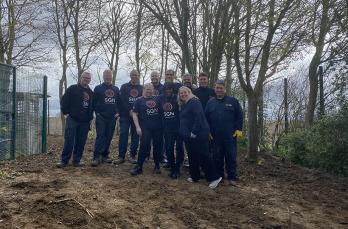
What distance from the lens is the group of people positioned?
7766 millimetres

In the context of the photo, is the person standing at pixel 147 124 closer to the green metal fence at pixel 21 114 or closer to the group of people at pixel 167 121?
the group of people at pixel 167 121

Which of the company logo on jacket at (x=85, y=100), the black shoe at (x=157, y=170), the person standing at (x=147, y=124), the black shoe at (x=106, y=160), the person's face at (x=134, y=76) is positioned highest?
the person's face at (x=134, y=76)

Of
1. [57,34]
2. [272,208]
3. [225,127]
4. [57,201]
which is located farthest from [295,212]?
[57,34]

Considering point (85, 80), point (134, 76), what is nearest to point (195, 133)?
point (134, 76)

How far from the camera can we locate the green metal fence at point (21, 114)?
375 inches

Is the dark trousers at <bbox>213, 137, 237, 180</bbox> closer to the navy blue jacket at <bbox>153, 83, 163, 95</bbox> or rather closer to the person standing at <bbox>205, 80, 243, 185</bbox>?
the person standing at <bbox>205, 80, 243, 185</bbox>

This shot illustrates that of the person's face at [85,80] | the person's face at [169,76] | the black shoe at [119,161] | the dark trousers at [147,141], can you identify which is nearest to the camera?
the dark trousers at [147,141]

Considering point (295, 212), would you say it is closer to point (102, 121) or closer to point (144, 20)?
point (102, 121)

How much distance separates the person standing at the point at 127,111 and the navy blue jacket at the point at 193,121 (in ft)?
5.83

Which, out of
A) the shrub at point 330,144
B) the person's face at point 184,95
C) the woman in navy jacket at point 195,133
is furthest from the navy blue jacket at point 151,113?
the shrub at point 330,144

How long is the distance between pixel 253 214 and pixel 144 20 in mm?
7883

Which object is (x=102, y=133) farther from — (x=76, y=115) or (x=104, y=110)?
(x=76, y=115)

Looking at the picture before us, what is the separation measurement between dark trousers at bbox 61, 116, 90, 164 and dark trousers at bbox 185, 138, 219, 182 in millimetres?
2359

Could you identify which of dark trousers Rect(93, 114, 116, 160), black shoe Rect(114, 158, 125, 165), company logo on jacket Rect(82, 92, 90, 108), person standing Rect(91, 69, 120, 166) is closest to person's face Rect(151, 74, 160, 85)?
person standing Rect(91, 69, 120, 166)
